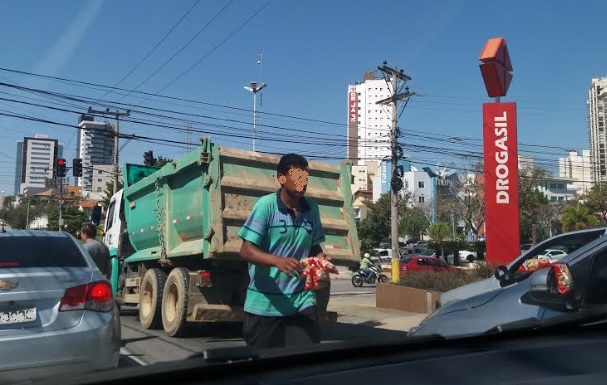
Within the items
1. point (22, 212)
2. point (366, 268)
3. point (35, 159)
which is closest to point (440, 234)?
point (366, 268)

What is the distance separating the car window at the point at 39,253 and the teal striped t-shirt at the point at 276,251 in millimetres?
2090

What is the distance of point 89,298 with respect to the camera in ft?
16.0

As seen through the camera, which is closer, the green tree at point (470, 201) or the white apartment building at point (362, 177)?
the green tree at point (470, 201)

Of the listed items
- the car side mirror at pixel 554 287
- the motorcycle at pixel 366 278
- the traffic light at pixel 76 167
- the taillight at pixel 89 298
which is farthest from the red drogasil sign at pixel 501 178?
the traffic light at pixel 76 167

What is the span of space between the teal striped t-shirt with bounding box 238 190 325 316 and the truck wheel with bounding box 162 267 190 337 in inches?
190

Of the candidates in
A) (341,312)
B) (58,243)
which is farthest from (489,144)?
(58,243)

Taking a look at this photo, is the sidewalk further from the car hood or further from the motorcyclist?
the motorcyclist

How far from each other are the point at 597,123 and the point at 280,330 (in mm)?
A: 61814

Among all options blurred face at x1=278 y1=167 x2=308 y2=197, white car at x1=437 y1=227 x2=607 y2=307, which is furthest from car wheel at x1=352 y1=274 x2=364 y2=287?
blurred face at x1=278 y1=167 x2=308 y2=197

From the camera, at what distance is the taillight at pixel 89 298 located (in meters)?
4.72

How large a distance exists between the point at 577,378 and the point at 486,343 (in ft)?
2.59

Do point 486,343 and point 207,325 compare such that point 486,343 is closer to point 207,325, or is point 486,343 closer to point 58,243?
point 58,243

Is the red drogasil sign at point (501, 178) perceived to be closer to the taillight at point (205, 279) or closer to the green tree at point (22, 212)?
the taillight at point (205, 279)

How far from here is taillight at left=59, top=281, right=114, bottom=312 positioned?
472cm
